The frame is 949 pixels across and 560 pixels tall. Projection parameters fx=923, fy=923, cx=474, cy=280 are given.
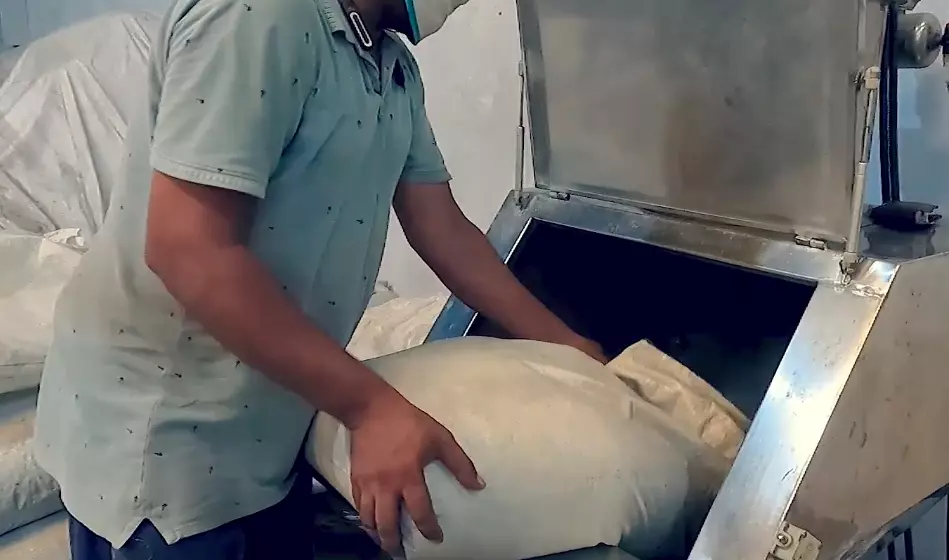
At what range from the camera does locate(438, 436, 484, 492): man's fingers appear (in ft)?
1.94

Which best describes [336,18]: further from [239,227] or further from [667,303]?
[667,303]

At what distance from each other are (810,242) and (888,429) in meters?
0.15

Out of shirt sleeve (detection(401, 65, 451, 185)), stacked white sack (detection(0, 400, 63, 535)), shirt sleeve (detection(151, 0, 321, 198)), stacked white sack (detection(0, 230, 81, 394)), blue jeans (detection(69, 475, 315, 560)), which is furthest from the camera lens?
stacked white sack (detection(0, 230, 81, 394))

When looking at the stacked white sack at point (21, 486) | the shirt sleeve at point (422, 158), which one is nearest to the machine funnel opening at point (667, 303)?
the shirt sleeve at point (422, 158)

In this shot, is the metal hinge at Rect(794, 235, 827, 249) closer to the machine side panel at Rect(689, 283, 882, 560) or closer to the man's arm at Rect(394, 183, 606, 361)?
the machine side panel at Rect(689, 283, 882, 560)

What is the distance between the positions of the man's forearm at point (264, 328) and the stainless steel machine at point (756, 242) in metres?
0.25

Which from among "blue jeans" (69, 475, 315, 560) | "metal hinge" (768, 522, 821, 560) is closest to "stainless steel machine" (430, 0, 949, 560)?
"metal hinge" (768, 522, 821, 560)

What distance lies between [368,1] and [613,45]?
0.25 m

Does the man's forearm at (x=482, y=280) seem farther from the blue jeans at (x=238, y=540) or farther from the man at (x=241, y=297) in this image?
the blue jeans at (x=238, y=540)

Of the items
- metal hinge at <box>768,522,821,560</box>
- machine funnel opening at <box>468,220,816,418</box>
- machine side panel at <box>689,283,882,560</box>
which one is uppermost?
machine side panel at <box>689,283,882,560</box>

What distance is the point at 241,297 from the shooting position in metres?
0.58

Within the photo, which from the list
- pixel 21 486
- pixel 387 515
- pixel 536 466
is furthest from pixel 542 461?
pixel 21 486

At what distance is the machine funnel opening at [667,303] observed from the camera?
913mm

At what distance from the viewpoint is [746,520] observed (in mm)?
598
